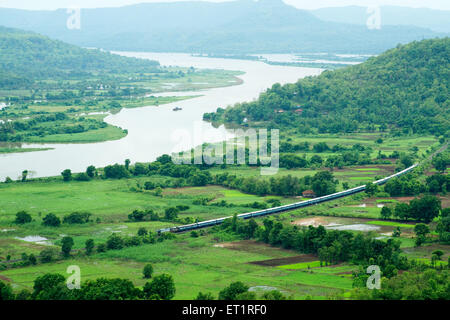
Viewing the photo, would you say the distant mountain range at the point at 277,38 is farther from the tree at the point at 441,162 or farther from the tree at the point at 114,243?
the tree at the point at 114,243

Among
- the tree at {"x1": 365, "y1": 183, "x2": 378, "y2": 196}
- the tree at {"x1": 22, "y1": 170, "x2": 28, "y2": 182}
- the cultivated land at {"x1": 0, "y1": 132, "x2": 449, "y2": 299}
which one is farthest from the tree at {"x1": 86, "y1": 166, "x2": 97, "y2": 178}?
the tree at {"x1": 365, "y1": 183, "x2": 378, "y2": 196}

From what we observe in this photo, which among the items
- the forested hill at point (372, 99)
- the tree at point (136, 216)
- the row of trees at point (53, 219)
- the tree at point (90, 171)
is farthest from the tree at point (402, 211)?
the forested hill at point (372, 99)

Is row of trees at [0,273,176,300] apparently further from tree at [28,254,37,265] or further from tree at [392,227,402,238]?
tree at [392,227,402,238]

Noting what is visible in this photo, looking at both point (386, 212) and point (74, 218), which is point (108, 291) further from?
point (386, 212)

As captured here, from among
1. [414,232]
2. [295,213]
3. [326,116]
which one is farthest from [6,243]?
[326,116]
